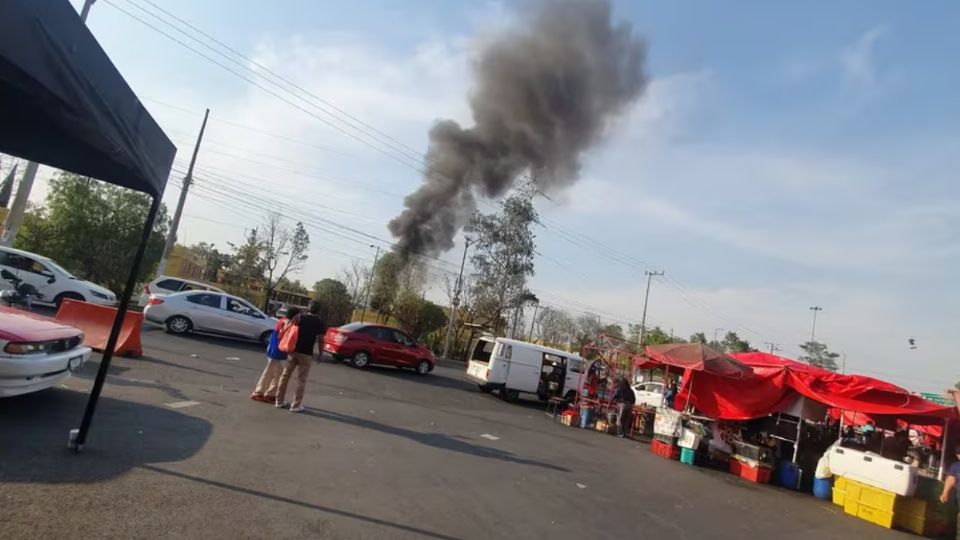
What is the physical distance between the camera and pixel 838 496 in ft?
32.6

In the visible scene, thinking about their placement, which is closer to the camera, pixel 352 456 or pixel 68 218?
pixel 352 456

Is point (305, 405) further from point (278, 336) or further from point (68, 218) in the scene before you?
point (68, 218)

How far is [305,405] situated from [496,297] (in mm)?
23222

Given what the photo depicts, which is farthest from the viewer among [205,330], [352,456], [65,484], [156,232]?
[156,232]

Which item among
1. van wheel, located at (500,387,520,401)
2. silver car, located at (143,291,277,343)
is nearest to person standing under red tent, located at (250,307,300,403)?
silver car, located at (143,291,277,343)

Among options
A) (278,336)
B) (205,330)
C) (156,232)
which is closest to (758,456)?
(278,336)

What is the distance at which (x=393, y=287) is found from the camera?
104ft

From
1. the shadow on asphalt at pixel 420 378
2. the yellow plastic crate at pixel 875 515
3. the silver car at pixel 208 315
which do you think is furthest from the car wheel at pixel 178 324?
the yellow plastic crate at pixel 875 515

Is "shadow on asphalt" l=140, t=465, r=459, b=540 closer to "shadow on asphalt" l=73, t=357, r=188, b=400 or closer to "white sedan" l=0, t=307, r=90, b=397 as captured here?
"white sedan" l=0, t=307, r=90, b=397

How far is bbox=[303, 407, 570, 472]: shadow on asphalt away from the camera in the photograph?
810 cm

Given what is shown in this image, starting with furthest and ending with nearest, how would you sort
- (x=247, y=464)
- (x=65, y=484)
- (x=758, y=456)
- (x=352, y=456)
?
(x=758, y=456)
(x=352, y=456)
(x=247, y=464)
(x=65, y=484)

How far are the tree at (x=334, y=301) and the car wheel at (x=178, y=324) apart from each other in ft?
42.2

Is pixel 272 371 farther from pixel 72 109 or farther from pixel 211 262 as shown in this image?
pixel 211 262

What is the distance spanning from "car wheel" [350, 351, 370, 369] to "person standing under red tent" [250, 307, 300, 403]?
7398mm
